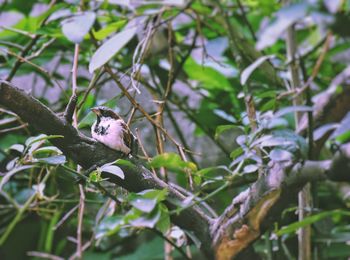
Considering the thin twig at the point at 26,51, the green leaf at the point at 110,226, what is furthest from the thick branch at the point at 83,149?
the thin twig at the point at 26,51

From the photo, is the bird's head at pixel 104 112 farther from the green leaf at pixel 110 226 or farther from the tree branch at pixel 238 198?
the green leaf at pixel 110 226

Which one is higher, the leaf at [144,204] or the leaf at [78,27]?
the leaf at [78,27]

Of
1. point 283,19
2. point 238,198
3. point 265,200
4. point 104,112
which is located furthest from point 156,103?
point 283,19

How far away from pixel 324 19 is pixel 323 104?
0.33 metres

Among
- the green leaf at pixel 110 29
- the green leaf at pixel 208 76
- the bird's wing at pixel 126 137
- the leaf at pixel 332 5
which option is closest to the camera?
the leaf at pixel 332 5

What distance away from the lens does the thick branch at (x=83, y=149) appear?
0.90 m

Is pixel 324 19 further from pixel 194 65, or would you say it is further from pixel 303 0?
pixel 194 65

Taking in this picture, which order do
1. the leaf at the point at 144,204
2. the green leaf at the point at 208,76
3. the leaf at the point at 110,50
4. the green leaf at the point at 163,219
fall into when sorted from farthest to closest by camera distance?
the green leaf at the point at 208,76 → the leaf at the point at 110,50 → the green leaf at the point at 163,219 → the leaf at the point at 144,204

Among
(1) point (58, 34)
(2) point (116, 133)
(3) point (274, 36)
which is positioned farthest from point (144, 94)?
(3) point (274, 36)

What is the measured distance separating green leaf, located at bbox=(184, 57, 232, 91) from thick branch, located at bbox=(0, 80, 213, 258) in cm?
86

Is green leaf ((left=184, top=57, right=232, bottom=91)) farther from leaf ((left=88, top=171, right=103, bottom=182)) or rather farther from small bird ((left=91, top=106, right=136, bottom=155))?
leaf ((left=88, top=171, right=103, bottom=182))

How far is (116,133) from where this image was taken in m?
1.20

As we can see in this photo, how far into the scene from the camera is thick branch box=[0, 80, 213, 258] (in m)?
0.90

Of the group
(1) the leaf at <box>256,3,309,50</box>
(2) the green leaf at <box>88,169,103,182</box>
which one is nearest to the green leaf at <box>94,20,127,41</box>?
(2) the green leaf at <box>88,169,103,182</box>
